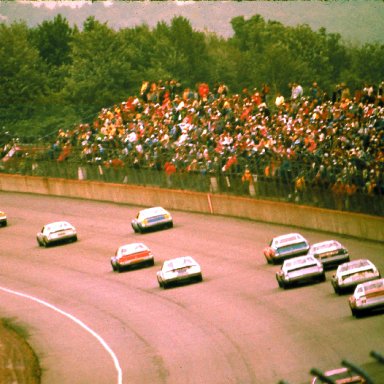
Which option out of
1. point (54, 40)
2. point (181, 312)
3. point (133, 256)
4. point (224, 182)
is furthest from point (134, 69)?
point (181, 312)

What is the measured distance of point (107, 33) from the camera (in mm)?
117188

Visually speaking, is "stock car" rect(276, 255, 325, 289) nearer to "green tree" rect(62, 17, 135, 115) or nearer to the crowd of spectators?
the crowd of spectators

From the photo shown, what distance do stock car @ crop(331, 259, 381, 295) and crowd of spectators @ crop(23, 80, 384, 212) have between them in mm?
9493

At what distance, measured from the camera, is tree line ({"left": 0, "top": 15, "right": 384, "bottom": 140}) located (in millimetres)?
106250

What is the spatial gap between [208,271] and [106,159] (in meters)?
24.3

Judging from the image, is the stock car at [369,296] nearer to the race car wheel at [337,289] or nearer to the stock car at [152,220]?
the race car wheel at [337,289]

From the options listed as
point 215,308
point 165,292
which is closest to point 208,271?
point 165,292

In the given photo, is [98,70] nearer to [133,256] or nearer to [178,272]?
[133,256]

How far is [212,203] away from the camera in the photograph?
2470 inches

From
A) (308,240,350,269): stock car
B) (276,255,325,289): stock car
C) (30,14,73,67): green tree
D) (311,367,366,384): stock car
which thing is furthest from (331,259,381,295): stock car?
(30,14,73,67): green tree

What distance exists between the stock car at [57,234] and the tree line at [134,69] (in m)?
39.4

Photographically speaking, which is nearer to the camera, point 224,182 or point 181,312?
point 181,312

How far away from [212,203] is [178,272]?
663 inches

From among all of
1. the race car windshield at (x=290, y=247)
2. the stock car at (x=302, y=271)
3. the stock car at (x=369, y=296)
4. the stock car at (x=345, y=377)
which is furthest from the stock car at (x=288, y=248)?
→ the stock car at (x=345, y=377)
